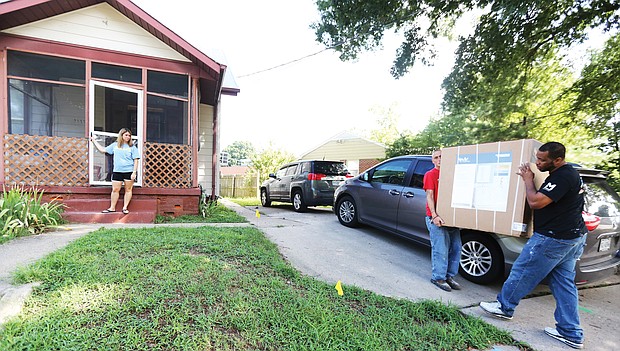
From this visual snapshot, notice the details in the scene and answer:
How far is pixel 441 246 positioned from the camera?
11.3 ft

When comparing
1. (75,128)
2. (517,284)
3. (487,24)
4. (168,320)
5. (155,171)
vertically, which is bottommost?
(168,320)

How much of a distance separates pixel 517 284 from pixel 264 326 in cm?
228

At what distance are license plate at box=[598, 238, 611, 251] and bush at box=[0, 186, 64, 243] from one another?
290 inches

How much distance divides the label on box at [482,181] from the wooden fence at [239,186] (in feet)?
45.0

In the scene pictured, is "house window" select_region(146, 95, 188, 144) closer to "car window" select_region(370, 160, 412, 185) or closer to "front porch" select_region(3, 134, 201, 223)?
"front porch" select_region(3, 134, 201, 223)

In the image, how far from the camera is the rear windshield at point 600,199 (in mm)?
3071

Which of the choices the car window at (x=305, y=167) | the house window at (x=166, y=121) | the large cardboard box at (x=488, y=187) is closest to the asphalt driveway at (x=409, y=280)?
the large cardboard box at (x=488, y=187)

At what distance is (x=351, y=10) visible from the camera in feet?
24.3

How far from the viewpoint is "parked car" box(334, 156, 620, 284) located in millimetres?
3096

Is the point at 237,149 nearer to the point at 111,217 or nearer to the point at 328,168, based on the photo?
the point at 328,168

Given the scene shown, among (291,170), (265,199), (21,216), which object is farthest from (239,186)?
(21,216)

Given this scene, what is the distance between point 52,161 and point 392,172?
21.4 feet

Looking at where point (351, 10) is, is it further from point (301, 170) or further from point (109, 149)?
point (109, 149)

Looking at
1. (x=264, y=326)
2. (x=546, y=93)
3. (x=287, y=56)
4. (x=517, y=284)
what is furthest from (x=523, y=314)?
(x=287, y=56)
